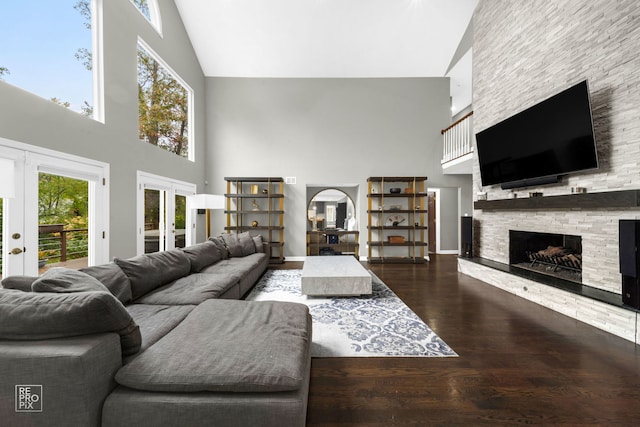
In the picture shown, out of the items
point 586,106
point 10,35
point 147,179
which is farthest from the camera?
point 147,179

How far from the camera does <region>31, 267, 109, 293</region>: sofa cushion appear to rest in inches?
58.5

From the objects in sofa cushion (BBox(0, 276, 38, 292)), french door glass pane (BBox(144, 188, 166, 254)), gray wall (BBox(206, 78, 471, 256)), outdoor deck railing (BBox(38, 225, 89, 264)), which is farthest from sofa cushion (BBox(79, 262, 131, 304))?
gray wall (BBox(206, 78, 471, 256))

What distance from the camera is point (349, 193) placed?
757cm

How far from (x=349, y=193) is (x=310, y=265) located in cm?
358

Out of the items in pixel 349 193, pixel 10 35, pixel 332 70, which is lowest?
pixel 349 193

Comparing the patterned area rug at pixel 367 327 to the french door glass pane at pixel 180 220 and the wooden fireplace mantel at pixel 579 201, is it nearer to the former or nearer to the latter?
the wooden fireplace mantel at pixel 579 201

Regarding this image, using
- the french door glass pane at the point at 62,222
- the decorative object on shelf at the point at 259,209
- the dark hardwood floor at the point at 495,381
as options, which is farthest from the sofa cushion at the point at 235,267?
the decorative object on shelf at the point at 259,209

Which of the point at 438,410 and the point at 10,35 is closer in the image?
the point at 438,410

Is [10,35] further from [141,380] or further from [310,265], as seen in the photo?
[310,265]

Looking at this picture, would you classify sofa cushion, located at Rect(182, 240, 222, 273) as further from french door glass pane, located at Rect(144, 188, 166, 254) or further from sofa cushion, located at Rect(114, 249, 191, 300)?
french door glass pane, located at Rect(144, 188, 166, 254)

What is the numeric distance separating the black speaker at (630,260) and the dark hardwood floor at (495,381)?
1.36 feet

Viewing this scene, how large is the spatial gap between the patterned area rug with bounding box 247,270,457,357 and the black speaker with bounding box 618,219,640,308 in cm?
175

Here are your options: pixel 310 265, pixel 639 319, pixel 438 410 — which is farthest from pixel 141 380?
pixel 639 319

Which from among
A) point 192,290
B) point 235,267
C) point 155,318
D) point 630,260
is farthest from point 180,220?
point 630,260
